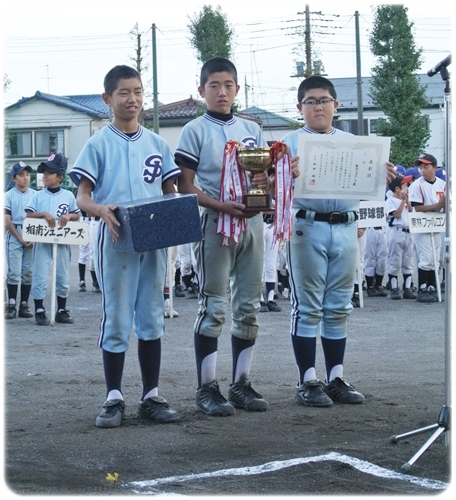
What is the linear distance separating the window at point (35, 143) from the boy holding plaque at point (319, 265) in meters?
60.3

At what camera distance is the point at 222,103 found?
653cm

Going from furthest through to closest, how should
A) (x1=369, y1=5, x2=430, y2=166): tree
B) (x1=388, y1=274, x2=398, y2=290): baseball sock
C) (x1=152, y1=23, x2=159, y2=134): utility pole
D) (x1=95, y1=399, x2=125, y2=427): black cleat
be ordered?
(x1=369, y1=5, x2=430, y2=166): tree < (x1=152, y1=23, x2=159, y2=134): utility pole < (x1=388, y1=274, x2=398, y2=290): baseball sock < (x1=95, y1=399, x2=125, y2=427): black cleat

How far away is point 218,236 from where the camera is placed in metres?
6.45

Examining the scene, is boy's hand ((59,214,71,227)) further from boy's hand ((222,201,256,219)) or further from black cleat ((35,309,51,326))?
boy's hand ((222,201,256,219))

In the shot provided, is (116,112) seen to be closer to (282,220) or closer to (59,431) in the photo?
(282,220)

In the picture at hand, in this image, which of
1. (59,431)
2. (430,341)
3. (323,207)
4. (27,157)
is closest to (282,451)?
(59,431)

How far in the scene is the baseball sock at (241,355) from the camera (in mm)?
6715

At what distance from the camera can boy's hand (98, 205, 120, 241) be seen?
19.1 feet

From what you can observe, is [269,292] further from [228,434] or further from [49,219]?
[228,434]

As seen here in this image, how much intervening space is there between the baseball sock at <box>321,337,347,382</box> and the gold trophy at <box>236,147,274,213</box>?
1.20 meters

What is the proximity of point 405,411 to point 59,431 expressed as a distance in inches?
92.0

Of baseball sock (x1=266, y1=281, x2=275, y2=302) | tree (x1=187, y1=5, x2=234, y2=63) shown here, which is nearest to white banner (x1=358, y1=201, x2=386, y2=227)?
baseball sock (x1=266, y1=281, x2=275, y2=302)

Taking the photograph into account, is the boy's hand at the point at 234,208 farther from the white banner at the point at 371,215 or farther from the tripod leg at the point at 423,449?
the white banner at the point at 371,215

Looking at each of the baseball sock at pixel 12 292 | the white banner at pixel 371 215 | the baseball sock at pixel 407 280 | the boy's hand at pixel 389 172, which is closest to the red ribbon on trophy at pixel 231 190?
the boy's hand at pixel 389 172
